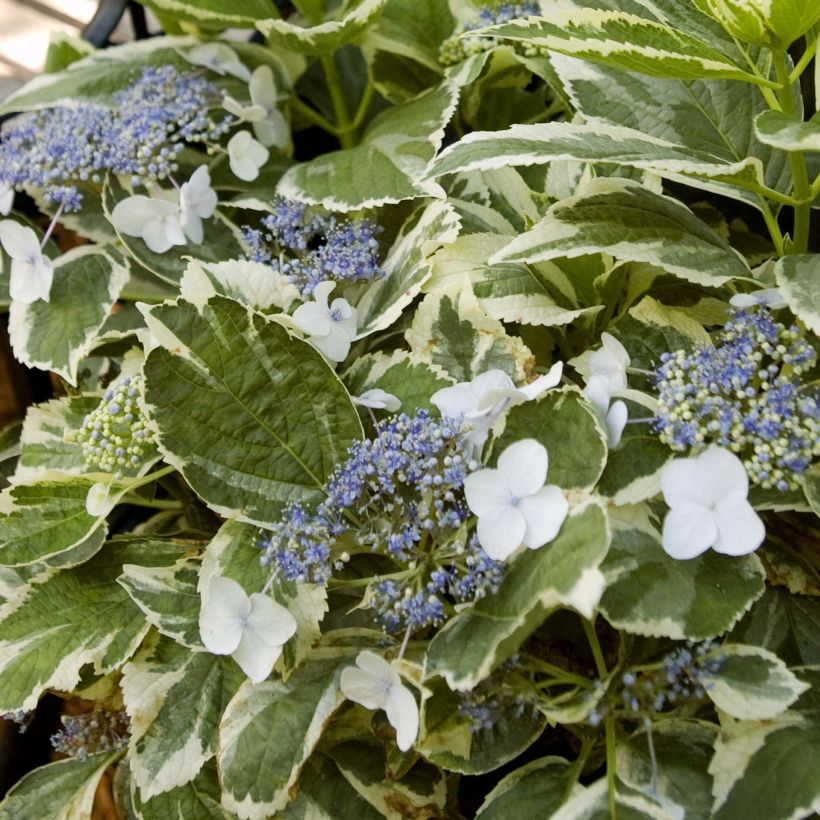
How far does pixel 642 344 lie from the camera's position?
679 millimetres

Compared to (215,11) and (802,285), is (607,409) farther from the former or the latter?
(215,11)

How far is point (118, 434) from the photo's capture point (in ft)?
2.39

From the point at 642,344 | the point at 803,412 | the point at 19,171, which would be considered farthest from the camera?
the point at 19,171

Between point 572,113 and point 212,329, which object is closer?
point 212,329

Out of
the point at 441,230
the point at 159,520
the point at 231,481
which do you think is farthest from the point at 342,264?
the point at 159,520

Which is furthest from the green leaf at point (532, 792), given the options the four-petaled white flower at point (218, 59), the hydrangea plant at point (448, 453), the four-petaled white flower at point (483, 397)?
the four-petaled white flower at point (218, 59)

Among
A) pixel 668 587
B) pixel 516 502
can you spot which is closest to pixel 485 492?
pixel 516 502

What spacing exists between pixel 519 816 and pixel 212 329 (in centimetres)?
37

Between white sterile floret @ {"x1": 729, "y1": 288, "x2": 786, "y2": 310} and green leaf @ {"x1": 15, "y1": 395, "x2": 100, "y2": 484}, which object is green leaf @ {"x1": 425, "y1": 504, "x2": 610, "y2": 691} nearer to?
white sterile floret @ {"x1": 729, "y1": 288, "x2": 786, "y2": 310}

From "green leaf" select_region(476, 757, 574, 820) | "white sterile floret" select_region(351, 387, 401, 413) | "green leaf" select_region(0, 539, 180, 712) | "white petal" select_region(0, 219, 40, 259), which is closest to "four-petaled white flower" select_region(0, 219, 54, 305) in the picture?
"white petal" select_region(0, 219, 40, 259)

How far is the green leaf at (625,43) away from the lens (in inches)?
23.2

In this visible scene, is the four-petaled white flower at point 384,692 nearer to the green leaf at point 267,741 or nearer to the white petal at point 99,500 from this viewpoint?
the green leaf at point 267,741

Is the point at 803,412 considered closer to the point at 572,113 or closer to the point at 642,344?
the point at 642,344

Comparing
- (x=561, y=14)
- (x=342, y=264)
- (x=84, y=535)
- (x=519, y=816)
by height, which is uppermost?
(x=561, y=14)
